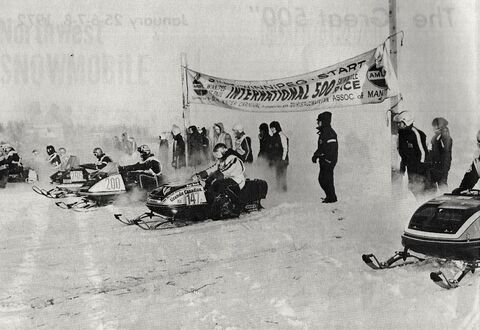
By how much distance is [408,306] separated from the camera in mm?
1654

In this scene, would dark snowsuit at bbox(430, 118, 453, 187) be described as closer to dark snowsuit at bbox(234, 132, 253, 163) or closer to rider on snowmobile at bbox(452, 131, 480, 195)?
rider on snowmobile at bbox(452, 131, 480, 195)

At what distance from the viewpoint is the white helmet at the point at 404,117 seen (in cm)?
169

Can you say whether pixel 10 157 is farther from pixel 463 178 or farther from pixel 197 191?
pixel 463 178

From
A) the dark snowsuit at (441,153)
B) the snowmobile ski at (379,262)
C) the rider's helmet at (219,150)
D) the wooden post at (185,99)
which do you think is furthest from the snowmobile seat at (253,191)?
the dark snowsuit at (441,153)

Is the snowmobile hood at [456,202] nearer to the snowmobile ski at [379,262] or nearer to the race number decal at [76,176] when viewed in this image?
the snowmobile ski at [379,262]

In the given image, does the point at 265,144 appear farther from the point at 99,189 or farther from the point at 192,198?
the point at 99,189

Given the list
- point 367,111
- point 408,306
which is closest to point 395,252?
point 408,306

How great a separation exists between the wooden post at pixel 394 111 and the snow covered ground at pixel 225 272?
0.08 m

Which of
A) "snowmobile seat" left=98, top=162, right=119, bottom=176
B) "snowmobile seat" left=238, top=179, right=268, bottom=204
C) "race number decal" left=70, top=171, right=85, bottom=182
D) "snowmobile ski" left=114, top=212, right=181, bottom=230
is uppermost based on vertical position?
"snowmobile seat" left=98, top=162, right=119, bottom=176

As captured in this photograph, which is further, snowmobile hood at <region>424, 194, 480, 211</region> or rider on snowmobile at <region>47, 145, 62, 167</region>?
snowmobile hood at <region>424, 194, 480, 211</region>

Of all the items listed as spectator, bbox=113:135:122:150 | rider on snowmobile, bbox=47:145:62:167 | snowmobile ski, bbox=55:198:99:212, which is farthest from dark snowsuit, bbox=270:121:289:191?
rider on snowmobile, bbox=47:145:62:167

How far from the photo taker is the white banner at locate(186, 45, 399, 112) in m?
1.61

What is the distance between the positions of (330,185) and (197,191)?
1.70 feet

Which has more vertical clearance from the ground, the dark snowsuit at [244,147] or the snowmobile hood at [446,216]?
the dark snowsuit at [244,147]
